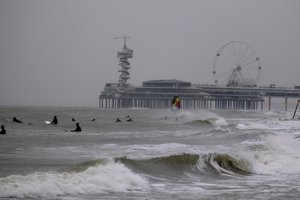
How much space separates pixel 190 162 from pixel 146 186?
18.5 feet

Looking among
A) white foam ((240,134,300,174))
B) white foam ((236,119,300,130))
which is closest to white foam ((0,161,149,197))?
white foam ((240,134,300,174))

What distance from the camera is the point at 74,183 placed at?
16.6 meters

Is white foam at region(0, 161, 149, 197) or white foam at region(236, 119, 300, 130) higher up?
white foam at region(236, 119, 300, 130)

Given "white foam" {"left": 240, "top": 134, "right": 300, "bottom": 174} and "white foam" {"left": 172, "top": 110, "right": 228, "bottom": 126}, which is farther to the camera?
"white foam" {"left": 172, "top": 110, "right": 228, "bottom": 126}

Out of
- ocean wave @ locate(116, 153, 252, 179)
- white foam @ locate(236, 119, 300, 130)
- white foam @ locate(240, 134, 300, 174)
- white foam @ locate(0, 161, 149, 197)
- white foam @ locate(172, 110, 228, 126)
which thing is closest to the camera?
white foam @ locate(0, 161, 149, 197)

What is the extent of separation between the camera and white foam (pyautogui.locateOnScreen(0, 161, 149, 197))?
50.9 ft

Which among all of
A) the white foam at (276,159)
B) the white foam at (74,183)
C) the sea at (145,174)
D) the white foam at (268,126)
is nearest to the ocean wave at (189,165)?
the sea at (145,174)

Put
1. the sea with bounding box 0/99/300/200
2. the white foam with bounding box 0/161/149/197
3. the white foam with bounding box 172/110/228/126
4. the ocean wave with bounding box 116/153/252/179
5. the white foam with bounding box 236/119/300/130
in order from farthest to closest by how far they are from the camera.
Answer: the white foam with bounding box 172/110/228/126 → the white foam with bounding box 236/119/300/130 → the ocean wave with bounding box 116/153/252/179 → the sea with bounding box 0/99/300/200 → the white foam with bounding box 0/161/149/197

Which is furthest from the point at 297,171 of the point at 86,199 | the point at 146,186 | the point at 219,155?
the point at 86,199

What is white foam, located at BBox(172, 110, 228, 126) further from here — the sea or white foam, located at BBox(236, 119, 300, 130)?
the sea

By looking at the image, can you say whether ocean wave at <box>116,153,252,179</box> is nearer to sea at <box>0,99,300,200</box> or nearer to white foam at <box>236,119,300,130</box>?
sea at <box>0,99,300,200</box>

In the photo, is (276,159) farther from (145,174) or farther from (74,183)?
(74,183)

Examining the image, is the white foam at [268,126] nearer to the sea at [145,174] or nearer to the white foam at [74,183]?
the sea at [145,174]

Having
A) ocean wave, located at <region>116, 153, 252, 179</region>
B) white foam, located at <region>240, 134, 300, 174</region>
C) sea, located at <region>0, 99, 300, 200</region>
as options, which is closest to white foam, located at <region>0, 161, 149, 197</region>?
sea, located at <region>0, 99, 300, 200</region>
